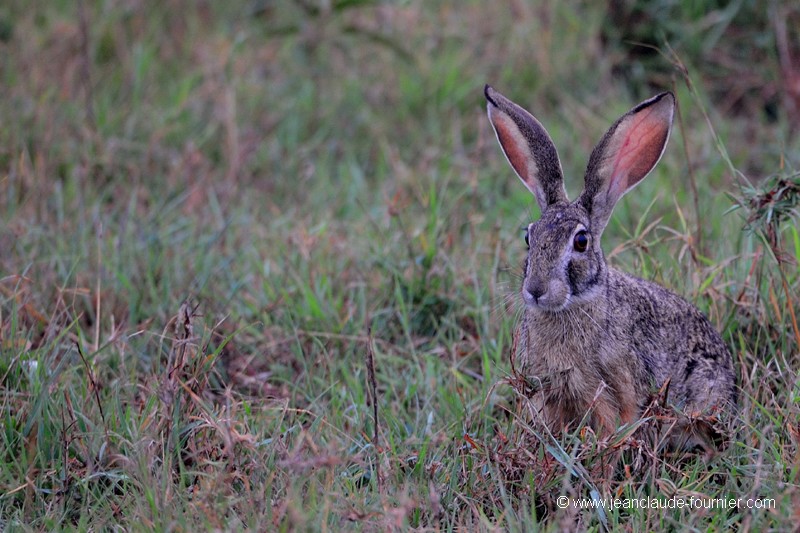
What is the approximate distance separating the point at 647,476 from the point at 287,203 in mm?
3345

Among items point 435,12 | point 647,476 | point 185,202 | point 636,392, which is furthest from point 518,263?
point 435,12

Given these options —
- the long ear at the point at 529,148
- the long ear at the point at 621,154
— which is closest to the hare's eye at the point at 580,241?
the long ear at the point at 621,154

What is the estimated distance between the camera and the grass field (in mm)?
3602

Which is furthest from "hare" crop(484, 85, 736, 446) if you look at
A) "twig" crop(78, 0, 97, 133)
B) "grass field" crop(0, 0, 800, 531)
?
"twig" crop(78, 0, 97, 133)

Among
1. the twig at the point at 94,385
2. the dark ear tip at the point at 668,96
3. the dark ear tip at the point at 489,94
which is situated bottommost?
the twig at the point at 94,385

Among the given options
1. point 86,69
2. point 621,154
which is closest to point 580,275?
point 621,154

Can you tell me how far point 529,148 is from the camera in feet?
14.0

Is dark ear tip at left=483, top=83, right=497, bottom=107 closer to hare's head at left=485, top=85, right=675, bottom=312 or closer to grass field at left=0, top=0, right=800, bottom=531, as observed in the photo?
hare's head at left=485, top=85, right=675, bottom=312

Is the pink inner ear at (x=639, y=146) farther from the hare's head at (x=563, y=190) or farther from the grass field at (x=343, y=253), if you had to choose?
the grass field at (x=343, y=253)

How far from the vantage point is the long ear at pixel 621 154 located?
4.13 metres

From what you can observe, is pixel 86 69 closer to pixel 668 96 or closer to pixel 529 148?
pixel 529 148

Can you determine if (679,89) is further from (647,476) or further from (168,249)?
(647,476)

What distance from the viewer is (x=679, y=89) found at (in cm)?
707

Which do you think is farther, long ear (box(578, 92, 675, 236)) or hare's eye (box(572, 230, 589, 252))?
long ear (box(578, 92, 675, 236))
